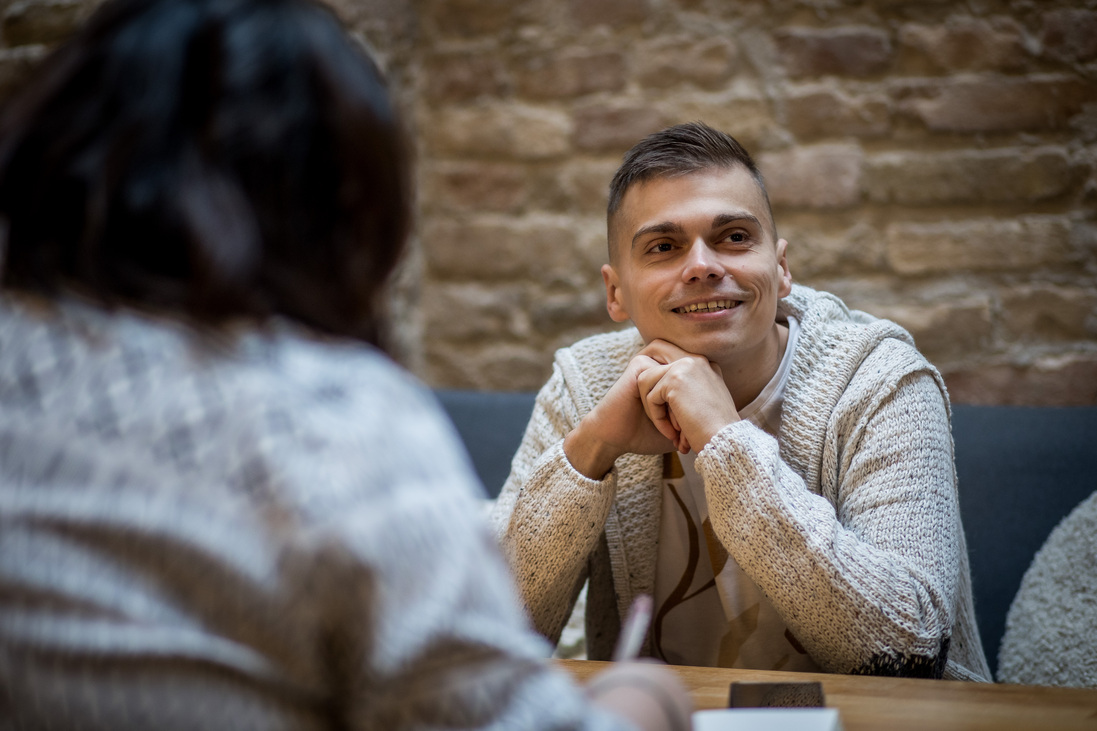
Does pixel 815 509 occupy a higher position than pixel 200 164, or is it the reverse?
pixel 200 164

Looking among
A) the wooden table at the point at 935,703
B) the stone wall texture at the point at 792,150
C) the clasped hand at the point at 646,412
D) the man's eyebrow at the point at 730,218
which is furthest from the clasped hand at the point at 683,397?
the stone wall texture at the point at 792,150

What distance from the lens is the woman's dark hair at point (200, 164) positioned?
590mm

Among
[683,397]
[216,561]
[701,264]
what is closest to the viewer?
[216,561]

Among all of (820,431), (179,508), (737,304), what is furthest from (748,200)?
(179,508)

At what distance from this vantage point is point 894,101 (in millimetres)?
2309

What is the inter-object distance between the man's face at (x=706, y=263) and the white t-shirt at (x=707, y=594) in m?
0.15

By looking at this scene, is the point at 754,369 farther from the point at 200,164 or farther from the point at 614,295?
the point at 200,164

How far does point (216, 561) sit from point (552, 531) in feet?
2.79

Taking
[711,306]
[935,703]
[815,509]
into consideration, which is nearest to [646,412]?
[711,306]

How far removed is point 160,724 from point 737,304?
3.67 ft

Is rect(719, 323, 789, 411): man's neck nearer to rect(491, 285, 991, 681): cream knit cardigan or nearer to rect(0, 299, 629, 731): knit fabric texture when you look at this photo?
rect(491, 285, 991, 681): cream knit cardigan

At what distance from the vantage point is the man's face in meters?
1.46

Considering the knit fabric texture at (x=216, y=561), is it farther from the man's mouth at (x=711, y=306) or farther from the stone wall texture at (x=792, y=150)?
the stone wall texture at (x=792, y=150)

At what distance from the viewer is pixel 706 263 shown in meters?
1.45
